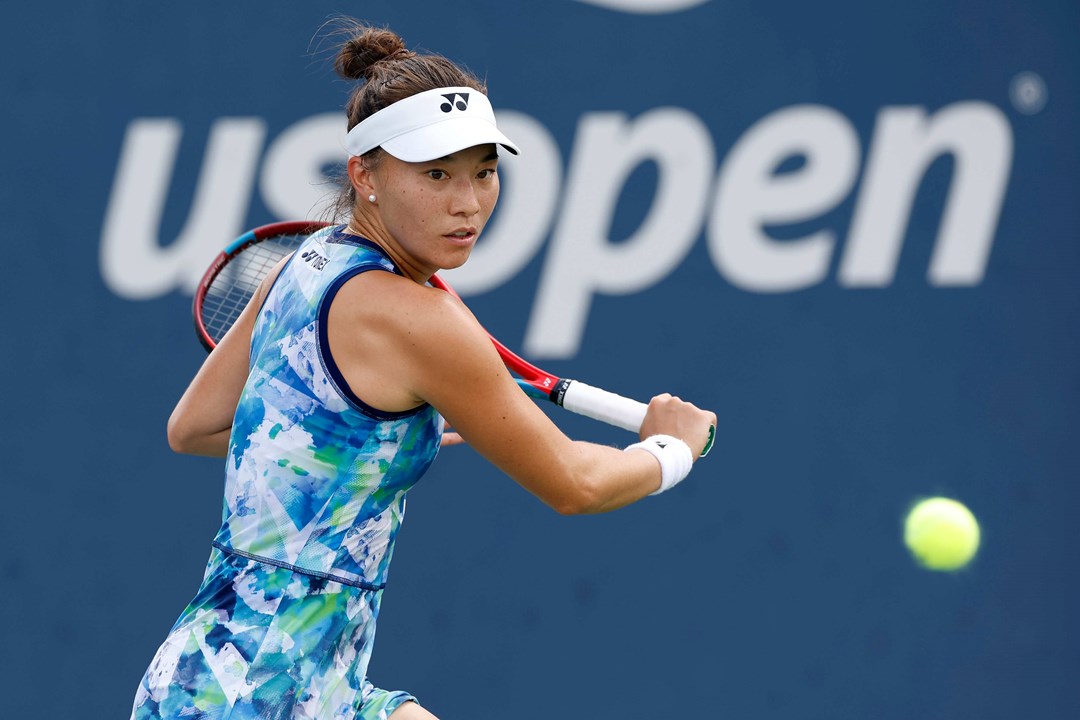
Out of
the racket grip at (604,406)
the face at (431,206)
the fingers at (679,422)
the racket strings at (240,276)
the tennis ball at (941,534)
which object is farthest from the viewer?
the tennis ball at (941,534)

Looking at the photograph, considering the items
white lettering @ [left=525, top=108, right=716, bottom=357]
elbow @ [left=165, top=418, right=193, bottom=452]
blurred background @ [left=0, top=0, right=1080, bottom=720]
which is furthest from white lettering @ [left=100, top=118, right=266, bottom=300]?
elbow @ [left=165, top=418, right=193, bottom=452]

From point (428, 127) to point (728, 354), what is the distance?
102 inches

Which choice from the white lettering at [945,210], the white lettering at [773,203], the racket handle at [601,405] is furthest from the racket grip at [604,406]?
the white lettering at [945,210]

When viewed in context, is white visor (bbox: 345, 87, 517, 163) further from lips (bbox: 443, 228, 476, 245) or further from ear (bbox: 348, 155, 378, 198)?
lips (bbox: 443, 228, 476, 245)

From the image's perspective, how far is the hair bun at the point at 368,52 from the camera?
2.53 m

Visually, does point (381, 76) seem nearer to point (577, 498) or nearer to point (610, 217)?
point (577, 498)

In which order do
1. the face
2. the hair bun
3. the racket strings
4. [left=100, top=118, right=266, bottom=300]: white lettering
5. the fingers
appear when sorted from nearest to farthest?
the face → the hair bun → the fingers → the racket strings → [left=100, top=118, right=266, bottom=300]: white lettering

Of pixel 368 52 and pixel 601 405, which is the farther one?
pixel 601 405

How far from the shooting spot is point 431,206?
2340 mm

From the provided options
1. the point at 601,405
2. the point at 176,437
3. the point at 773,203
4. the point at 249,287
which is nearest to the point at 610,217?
the point at 773,203

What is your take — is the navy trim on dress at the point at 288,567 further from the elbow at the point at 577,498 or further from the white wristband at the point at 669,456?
the white wristband at the point at 669,456

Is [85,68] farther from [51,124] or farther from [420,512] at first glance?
[420,512]

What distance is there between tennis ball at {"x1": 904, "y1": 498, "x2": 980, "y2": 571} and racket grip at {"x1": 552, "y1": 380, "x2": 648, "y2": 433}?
2155mm

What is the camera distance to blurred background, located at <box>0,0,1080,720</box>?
4738 millimetres
